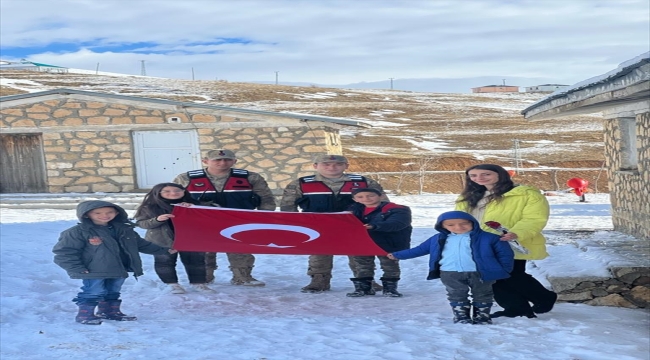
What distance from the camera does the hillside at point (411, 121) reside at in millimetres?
38906

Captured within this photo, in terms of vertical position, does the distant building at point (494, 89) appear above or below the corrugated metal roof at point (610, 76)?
above

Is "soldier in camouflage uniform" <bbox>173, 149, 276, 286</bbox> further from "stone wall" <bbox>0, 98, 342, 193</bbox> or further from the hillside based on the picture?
the hillside

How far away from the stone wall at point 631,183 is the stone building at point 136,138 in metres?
7.90

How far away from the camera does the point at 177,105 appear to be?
768 inches

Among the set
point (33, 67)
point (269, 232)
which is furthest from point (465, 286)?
point (33, 67)

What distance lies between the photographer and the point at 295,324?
6816mm

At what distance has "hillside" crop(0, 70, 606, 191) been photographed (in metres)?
38.9

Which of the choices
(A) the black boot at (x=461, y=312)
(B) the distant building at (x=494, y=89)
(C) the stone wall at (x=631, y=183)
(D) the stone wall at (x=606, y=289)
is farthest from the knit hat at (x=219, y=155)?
(B) the distant building at (x=494, y=89)

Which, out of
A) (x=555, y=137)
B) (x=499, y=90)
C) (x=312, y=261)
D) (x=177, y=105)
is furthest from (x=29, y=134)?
(x=499, y=90)

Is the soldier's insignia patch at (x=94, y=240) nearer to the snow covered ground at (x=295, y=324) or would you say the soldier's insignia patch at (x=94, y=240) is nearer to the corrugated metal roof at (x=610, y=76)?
the snow covered ground at (x=295, y=324)

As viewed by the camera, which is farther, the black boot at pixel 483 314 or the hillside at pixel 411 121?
the hillside at pixel 411 121

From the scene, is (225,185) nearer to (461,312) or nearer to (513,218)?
(461,312)

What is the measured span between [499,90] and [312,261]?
111 m

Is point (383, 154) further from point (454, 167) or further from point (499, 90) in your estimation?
point (499, 90)
